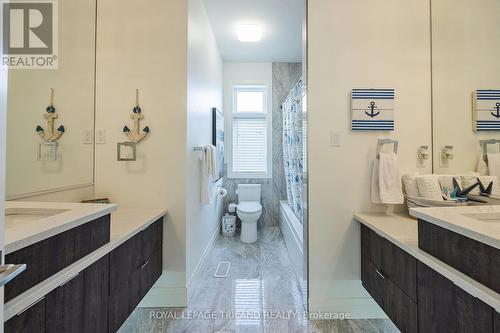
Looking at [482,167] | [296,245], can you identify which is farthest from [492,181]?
[296,245]

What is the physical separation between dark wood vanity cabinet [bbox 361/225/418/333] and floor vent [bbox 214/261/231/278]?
1.27 meters

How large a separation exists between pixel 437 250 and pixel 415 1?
6.05ft

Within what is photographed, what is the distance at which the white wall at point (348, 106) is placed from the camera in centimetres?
182

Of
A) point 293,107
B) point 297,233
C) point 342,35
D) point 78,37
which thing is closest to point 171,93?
point 78,37

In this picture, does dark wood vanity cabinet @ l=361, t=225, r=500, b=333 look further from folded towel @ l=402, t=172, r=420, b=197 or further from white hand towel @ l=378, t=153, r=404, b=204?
folded towel @ l=402, t=172, r=420, b=197

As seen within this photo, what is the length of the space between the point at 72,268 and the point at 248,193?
2884 millimetres

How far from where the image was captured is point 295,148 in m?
2.93

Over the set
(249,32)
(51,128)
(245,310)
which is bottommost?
(245,310)

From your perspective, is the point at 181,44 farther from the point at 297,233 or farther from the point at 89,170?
the point at 297,233

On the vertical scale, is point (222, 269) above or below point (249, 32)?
below

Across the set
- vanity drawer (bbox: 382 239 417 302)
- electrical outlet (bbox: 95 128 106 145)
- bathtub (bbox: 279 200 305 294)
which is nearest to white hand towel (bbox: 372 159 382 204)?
vanity drawer (bbox: 382 239 417 302)

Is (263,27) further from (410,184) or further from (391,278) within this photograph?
(391,278)

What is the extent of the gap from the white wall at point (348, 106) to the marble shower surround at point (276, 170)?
2.09 m

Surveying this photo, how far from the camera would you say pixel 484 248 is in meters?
0.81
